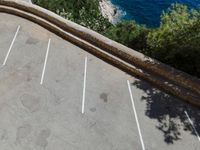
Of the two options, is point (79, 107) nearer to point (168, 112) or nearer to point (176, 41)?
point (168, 112)

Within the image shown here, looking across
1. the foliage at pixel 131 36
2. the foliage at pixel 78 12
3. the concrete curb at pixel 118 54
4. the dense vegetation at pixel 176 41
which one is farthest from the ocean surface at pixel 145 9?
the concrete curb at pixel 118 54

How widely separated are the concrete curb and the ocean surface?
24.5 meters

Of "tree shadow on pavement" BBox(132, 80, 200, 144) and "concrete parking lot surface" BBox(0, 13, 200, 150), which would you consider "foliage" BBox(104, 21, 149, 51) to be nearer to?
"concrete parking lot surface" BBox(0, 13, 200, 150)

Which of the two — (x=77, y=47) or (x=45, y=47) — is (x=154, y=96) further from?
(x=45, y=47)

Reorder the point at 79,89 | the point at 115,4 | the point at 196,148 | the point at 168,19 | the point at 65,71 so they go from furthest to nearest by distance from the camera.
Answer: the point at 115,4
the point at 168,19
the point at 65,71
the point at 79,89
the point at 196,148

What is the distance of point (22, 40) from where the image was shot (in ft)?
56.5

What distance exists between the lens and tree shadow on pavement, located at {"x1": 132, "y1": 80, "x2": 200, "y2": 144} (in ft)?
42.4

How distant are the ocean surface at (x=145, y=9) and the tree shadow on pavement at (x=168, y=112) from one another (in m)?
27.4

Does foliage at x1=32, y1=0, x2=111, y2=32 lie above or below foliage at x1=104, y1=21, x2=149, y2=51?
below

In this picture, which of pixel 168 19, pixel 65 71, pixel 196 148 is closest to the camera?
pixel 196 148

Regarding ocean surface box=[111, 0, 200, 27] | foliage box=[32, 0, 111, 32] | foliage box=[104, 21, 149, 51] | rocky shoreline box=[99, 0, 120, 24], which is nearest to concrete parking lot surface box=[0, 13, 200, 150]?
foliage box=[104, 21, 149, 51]

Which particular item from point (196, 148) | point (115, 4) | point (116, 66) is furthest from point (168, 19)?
point (115, 4)

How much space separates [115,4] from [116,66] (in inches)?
1219

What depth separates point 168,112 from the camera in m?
13.7
